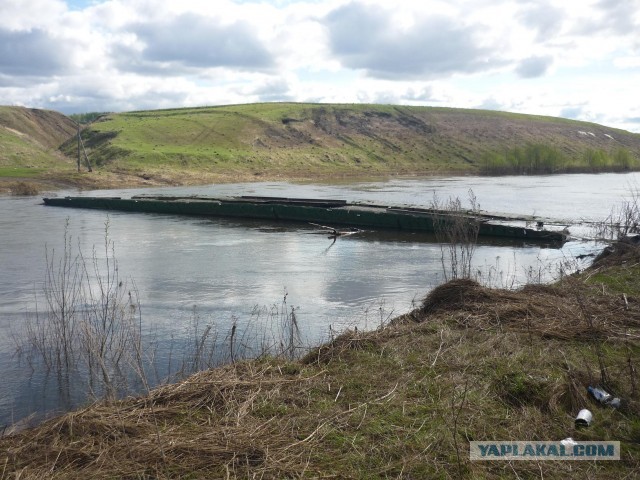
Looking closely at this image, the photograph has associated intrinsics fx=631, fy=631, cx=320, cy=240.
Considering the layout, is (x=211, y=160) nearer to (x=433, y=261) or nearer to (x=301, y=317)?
(x=433, y=261)

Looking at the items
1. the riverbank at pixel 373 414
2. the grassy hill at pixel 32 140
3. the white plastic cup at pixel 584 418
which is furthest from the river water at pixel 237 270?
the grassy hill at pixel 32 140

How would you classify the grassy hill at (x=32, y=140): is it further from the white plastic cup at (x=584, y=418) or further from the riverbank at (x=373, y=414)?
the white plastic cup at (x=584, y=418)

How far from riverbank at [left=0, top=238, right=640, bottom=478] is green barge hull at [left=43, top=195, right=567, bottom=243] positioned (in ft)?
61.5

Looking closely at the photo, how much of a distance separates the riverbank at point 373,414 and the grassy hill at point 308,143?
68.5m

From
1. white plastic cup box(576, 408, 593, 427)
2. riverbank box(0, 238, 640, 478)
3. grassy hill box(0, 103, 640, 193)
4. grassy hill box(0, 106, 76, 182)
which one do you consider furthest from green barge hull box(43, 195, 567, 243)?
grassy hill box(0, 106, 76, 182)

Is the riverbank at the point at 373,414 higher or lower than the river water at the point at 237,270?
higher

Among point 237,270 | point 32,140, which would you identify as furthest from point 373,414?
point 32,140

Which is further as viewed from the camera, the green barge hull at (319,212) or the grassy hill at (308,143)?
the grassy hill at (308,143)

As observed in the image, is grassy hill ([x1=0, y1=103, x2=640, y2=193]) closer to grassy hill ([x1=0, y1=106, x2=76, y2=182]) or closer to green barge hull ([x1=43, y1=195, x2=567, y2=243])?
grassy hill ([x1=0, y1=106, x2=76, y2=182])

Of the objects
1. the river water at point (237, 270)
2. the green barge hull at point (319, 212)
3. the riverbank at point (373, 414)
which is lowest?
the river water at point (237, 270)

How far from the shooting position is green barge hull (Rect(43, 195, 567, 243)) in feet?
105

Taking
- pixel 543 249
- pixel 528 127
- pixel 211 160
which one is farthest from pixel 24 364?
pixel 528 127

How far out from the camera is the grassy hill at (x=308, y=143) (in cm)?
8805

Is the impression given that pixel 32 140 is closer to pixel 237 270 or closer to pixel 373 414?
pixel 237 270
